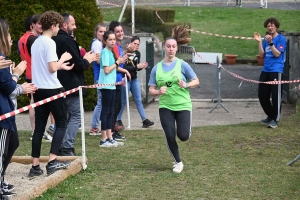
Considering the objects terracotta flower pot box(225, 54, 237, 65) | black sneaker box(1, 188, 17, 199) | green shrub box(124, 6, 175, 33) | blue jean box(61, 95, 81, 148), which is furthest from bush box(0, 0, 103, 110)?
green shrub box(124, 6, 175, 33)

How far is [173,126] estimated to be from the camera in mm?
8656

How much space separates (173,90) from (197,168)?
1.07m

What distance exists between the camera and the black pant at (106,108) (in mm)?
10492

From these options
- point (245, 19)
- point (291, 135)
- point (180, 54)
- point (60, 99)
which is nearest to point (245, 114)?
point (291, 135)

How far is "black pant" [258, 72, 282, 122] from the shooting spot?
12492mm

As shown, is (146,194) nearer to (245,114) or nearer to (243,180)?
(243,180)

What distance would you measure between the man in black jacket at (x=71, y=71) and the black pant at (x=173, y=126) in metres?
1.26

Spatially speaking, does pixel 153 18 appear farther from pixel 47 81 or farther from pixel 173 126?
pixel 47 81

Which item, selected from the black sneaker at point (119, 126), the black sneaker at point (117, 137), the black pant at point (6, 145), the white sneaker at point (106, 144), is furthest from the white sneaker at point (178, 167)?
the black sneaker at point (119, 126)

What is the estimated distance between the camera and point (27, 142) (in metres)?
11.0

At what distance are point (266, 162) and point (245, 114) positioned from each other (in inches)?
202

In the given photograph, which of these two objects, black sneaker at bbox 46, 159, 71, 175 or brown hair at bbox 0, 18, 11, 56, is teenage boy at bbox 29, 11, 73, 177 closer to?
black sneaker at bbox 46, 159, 71, 175

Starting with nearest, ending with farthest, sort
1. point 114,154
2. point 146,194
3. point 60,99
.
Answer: point 146,194
point 60,99
point 114,154

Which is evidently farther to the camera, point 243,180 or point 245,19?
point 245,19
